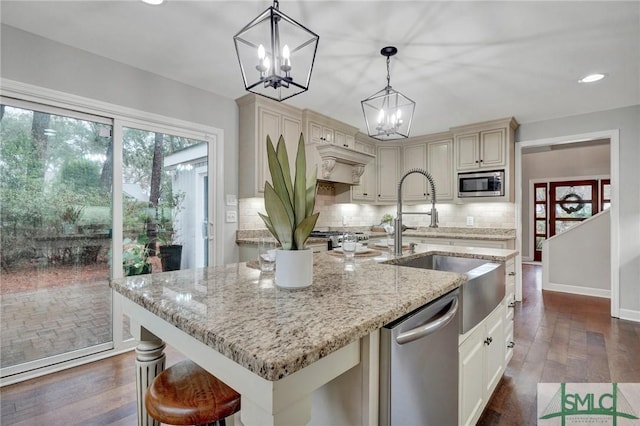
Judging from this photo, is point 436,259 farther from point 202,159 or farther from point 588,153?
point 588,153

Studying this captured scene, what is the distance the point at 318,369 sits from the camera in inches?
27.2

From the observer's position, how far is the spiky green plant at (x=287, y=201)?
95 centimetres

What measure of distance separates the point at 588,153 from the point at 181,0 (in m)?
8.86

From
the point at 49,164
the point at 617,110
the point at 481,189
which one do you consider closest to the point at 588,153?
the point at 617,110

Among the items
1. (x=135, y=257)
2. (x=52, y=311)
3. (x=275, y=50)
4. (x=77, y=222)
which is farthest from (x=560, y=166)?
(x=52, y=311)

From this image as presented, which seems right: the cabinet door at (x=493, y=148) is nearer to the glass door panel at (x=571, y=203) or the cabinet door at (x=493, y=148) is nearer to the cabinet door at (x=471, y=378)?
the cabinet door at (x=471, y=378)

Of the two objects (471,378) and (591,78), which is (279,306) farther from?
(591,78)

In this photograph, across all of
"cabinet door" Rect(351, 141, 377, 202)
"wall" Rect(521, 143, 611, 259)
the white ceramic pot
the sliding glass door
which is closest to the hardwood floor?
the white ceramic pot

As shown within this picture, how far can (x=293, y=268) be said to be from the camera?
3.45 ft

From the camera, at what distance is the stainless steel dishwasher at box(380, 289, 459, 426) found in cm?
90

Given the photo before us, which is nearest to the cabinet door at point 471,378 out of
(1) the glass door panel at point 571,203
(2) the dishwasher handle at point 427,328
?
(2) the dishwasher handle at point 427,328

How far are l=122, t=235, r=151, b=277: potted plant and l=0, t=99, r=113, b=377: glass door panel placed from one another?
0.14m

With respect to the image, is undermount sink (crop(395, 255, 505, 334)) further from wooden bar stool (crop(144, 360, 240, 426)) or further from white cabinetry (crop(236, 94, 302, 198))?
white cabinetry (crop(236, 94, 302, 198))

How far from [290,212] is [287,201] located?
0.12 feet
